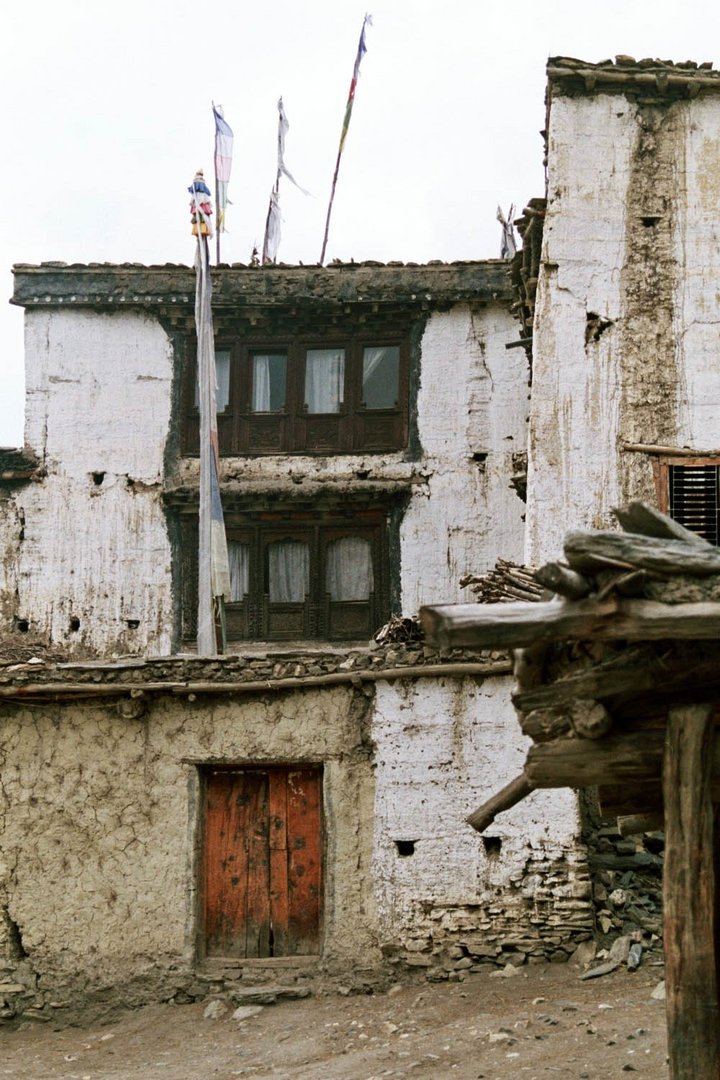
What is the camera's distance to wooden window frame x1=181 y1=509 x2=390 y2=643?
2075cm

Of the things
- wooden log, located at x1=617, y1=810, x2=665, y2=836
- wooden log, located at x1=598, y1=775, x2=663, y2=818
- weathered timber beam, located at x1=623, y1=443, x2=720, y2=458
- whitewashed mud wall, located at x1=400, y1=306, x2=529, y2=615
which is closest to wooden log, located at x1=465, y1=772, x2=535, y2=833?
wooden log, located at x1=598, y1=775, x2=663, y2=818

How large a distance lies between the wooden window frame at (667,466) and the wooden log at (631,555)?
9.42 meters

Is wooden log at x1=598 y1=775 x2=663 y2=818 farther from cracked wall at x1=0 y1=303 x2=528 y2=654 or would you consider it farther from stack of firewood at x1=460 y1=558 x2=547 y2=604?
cracked wall at x1=0 y1=303 x2=528 y2=654

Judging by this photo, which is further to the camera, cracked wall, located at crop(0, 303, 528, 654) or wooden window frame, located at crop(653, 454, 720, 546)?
cracked wall, located at crop(0, 303, 528, 654)

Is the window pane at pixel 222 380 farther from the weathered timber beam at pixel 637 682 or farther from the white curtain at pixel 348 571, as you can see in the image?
the weathered timber beam at pixel 637 682

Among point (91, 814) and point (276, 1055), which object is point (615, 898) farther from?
point (91, 814)

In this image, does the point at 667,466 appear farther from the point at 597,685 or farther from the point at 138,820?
the point at 597,685

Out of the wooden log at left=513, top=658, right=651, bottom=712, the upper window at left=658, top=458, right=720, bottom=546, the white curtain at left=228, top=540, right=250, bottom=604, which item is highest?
the upper window at left=658, top=458, right=720, bottom=546

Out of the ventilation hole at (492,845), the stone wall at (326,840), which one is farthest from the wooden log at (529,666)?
the ventilation hole at (492,845)

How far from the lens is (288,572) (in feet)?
68.5

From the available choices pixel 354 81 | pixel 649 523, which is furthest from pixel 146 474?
pixel 649 523

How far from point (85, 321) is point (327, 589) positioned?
228 inches

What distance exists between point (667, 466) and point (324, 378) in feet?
26.6

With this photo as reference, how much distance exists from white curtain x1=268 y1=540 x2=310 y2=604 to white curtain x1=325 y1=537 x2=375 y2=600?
38cm
